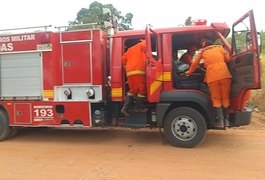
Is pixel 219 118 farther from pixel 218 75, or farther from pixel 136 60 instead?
pixel 136 60

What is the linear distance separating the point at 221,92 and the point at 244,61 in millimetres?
723

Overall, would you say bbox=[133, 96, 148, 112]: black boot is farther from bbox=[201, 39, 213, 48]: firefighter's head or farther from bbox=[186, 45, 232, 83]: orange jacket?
bbox=[201, 39, 213, 48]: firefighter's head

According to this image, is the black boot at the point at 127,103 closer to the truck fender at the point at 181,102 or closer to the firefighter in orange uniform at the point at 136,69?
the firefighter in orange uniform at the point at 136,69

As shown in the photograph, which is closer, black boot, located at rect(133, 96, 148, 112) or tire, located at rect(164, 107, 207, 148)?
tire, located at rect(164, 107, 207, 148)

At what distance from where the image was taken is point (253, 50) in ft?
22.4

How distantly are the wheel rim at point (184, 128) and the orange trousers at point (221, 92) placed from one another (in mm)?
617

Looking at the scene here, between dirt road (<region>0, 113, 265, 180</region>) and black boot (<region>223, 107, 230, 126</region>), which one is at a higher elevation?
black boot (<region>223, 107, 230, 126</region>)

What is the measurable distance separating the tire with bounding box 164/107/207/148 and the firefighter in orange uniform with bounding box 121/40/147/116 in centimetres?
74

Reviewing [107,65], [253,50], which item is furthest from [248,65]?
[107,65]

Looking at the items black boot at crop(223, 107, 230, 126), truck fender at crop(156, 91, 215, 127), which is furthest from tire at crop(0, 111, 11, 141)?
black boot at crop(223, 107, 230, 126)

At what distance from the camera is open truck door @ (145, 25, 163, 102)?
7.51 meters

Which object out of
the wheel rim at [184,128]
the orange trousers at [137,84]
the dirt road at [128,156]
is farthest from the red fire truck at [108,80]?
Result: the dirt road at [128,156]

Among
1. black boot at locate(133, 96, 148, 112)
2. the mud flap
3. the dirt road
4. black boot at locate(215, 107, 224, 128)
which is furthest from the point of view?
the mud flap

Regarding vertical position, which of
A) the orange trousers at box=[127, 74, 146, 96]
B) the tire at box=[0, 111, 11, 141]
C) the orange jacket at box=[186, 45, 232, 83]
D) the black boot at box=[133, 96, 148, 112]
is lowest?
the tire at box=[0, 111, 11, 141]
